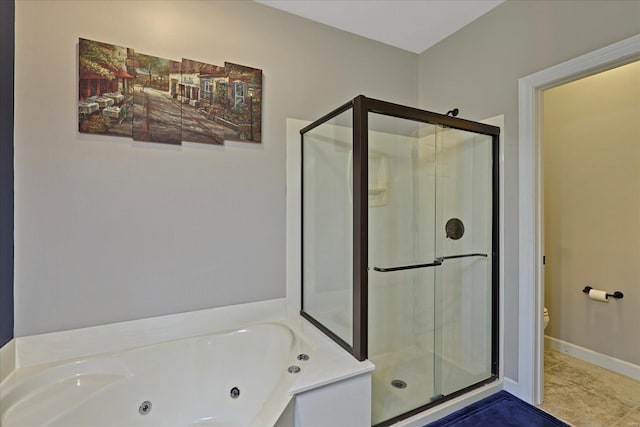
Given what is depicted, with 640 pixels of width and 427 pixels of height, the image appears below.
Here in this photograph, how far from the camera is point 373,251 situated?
1.84 m

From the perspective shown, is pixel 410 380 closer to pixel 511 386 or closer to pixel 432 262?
pixel 511 386

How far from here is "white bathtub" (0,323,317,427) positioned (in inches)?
54.3

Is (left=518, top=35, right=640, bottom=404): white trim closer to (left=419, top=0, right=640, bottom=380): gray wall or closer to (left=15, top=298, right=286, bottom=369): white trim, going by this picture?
(left=419, top=0, right=640, bottom=380): gray wall

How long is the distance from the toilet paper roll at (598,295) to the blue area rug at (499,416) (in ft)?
3.58

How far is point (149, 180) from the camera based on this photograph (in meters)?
1.79

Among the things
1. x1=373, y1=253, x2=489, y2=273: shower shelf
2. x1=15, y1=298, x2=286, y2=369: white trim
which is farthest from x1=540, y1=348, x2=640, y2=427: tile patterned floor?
x1=15, y1=298, x2=286, y2=369: white trim

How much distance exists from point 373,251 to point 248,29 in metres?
1.68

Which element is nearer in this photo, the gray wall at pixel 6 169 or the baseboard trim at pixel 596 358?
the gray wall at pixel 6 169

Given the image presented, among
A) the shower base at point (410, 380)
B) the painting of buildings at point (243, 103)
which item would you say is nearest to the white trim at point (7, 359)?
the painting of buildings at point (243, 103)

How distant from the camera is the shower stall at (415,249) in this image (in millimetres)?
1922

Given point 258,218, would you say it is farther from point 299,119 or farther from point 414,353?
point 414,353

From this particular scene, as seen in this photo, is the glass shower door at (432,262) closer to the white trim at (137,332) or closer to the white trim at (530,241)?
the white trim at (530,241)

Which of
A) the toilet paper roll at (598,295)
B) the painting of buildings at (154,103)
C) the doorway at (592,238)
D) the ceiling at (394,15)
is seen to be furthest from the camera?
the toilet paper roll at (598,295)

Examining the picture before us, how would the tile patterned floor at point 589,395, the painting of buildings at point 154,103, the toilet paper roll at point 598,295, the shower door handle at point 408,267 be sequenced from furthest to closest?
the toilet paper roll at point 598,295 < the shower door handle at point 408,267 < the tile patterned floor at point 589,395 < the painting of buildings at point 154,103
